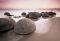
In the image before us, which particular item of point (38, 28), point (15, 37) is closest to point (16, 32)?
point (15, 37)

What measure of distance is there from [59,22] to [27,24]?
0.37 meters

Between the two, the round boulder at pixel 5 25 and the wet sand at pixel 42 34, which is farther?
the round boulder at pixel 5 25

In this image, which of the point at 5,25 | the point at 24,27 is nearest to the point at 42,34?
the point at 24,27

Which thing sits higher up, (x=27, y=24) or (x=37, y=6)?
(x=37, y=6)

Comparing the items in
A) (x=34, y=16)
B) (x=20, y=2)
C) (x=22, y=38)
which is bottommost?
(x=22, y=38)

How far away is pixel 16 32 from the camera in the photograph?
3.47 feet

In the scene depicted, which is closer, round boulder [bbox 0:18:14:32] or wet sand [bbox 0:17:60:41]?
wet sand [bbox 0:17:60:41]

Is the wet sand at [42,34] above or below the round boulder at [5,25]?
below

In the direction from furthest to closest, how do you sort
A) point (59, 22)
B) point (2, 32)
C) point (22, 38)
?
point (59, 22) → point (2, 32) → point (22, 38)

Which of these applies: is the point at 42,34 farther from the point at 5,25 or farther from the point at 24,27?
the point at 5,25

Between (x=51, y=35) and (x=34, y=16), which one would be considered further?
(x=34, y=16)

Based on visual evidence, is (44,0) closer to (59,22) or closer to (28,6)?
(28,6)

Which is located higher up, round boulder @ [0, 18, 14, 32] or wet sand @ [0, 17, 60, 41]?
round boulder @ [0, 18, 14, 32]

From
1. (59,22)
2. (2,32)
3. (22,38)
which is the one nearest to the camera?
(22,38)
